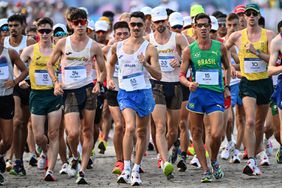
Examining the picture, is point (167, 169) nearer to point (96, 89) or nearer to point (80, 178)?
point (80, 178)

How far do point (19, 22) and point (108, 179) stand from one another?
301 cm

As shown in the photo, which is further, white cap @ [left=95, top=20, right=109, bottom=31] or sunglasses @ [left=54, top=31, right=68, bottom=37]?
white cap @ [left=95, top=20, right=109, bottom=31]

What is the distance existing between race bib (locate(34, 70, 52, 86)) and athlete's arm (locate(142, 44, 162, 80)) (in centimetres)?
167

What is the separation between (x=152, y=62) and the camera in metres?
16.6

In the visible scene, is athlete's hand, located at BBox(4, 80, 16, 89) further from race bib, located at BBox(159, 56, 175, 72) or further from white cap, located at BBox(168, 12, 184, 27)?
white cap, located at BBox(168, 12, 184, 27)

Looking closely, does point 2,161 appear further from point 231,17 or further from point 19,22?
point 231,17

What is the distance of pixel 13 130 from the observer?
18.2m

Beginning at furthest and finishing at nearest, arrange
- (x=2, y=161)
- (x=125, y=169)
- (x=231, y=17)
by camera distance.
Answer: (x=231, y=17) < (x=2, y=161) < (x=125, y=169)

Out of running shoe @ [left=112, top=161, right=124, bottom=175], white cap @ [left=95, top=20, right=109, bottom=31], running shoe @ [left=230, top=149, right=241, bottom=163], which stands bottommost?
running shoe @ [left=230, top=149, right=241, bottom=163]

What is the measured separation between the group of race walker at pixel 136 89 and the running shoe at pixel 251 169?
0.5 inches

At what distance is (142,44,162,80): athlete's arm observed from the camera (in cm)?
1638

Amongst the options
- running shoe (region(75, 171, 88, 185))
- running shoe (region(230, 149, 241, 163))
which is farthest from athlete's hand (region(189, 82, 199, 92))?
running shoe (region(230, 149, 241, 163))

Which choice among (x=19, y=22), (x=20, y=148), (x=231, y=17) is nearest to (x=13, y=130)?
(x=20, y=148)

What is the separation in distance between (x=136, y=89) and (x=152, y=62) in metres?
0.43
